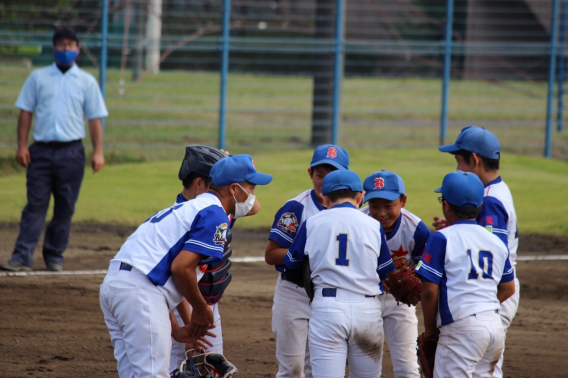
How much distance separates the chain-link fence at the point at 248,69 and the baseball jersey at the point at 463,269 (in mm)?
10031

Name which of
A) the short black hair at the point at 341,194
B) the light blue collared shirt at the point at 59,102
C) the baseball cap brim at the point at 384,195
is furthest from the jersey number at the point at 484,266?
the light blue collared shirt at the point at 59,102

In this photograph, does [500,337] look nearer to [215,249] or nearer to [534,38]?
[215,249]

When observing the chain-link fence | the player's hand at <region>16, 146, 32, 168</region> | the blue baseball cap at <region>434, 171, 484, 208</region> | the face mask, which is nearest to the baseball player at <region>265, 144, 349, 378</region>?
the blue baseball cap at <region>434, 171, 484, 208</region>

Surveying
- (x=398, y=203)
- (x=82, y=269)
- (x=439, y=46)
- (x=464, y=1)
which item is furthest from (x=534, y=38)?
(x=398, y=203)

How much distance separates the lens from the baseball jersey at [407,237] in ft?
13.8

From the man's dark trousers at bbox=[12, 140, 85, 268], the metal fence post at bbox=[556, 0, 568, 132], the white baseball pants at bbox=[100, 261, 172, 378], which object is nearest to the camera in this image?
the white baseball pants at bbox=[100, 261, 172, 378]

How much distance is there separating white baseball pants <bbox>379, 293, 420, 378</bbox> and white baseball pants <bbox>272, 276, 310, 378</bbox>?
0.47m

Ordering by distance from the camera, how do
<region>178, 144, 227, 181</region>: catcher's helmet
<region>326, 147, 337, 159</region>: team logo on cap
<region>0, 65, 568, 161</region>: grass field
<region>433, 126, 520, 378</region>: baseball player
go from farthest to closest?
<region>0, 65, 568, 161</region>: grass field → <region>326, 147, 337, 159</region>: team logo on cap → <region>433, 126, 520, 378</region>: baseball player → <region>178, 144, 227, 181</region>: catcher's helmet

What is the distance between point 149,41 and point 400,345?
1089cm

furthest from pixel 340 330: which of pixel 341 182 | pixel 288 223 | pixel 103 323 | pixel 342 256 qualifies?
pixel 103 323

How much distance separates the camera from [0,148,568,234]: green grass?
10203 mm

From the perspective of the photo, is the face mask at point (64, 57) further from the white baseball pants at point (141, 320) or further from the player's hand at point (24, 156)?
the white baseball pants at point (141, 320)

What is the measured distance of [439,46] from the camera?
14.7 metres

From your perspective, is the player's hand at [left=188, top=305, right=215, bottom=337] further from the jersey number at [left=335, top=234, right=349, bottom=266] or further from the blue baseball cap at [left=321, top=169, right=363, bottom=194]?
the blue baseball cap at [left=321, top=169, right=363, bottom=194]
